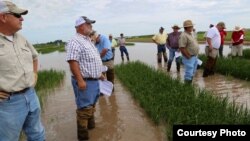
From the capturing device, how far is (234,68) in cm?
1048

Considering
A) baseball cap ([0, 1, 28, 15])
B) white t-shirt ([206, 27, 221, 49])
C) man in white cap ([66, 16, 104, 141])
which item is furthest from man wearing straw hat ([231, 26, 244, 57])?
baseball cap ([0, 1, 28, 15])

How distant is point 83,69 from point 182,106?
179cm

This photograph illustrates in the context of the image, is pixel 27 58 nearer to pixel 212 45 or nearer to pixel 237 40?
pixel 212 45

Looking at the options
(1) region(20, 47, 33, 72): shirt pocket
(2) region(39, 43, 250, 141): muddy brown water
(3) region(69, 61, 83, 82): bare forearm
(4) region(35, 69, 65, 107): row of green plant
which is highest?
(1) region(20, 47, 33, 72): shirt pocket

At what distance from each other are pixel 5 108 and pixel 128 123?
→ 109 inches

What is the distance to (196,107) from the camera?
5562 mm

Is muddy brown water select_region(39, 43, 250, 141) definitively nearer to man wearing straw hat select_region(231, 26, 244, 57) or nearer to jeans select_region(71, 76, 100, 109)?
jeans select_region(71, 76, 100, 109)

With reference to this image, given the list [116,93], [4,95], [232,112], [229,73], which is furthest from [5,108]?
[229,73]

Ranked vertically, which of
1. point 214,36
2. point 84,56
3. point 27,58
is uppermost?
point 27,58

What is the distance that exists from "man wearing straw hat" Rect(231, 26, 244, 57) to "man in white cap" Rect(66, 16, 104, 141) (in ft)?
33.2

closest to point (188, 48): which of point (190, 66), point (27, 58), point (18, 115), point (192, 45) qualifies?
point (192, 45)

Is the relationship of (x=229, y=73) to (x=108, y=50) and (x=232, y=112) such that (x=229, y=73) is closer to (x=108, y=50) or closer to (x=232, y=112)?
(x=108, y=50)

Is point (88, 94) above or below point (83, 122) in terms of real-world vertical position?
above

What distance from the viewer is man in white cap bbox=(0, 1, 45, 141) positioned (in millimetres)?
3516
